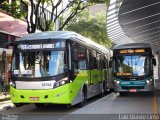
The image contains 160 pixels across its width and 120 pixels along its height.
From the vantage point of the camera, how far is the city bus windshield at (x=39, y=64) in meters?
16.1

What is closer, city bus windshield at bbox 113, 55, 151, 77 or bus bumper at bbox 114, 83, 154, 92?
bus bumper at bbox 114, 83, 154, 92

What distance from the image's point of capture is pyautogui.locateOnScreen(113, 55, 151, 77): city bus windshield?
2334cm

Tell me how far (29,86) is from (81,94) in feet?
9.58

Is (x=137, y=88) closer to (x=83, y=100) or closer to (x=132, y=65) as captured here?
(x=132, y=65)

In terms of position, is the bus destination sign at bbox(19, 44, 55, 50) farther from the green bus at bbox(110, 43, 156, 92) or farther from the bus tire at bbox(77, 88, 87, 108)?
the green bus at bbox(110, 43, 156, 92)

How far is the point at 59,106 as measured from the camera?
62.6 ft

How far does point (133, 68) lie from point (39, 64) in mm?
8442

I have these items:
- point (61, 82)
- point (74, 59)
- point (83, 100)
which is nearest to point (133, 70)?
point (83, 100)

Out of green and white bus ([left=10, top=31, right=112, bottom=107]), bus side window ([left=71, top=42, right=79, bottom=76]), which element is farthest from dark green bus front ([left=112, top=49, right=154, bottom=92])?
bus side window ([left=71, top=42, right=79, bottom=76])

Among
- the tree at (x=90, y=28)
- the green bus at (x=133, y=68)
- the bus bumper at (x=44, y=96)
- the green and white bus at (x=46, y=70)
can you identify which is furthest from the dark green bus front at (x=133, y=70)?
the tree at (x=90, y=28)

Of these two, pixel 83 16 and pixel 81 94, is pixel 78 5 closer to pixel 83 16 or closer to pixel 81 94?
pixel 81 94

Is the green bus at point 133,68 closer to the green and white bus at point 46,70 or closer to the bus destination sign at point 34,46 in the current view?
the green and white bus at point 46,70

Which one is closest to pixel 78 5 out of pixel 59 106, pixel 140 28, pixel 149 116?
pixel 140 28

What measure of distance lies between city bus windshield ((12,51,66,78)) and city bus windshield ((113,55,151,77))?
7.91 m
